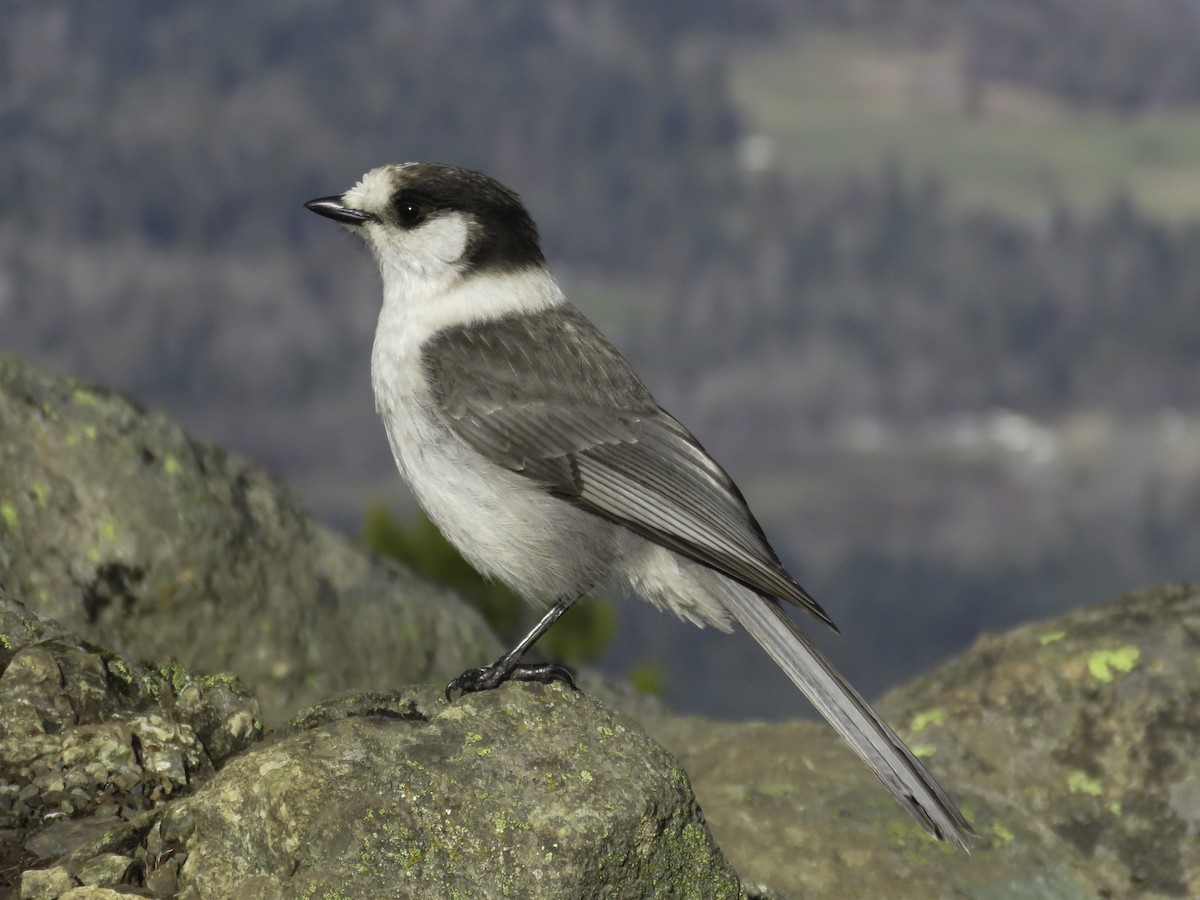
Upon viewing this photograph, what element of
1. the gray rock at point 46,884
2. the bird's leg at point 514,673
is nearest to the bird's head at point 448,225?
the bird's leg at point 514,673

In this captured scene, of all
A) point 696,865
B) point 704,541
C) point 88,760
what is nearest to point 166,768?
point 88,760

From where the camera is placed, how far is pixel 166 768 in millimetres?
4781

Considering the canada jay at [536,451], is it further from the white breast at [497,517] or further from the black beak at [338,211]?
the black beak at [338,211]

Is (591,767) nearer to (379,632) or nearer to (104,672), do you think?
(104,672)

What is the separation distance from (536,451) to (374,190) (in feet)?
6.16

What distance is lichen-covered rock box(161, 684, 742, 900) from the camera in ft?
13.4

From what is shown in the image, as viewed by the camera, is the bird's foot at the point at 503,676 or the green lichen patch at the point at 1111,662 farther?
the green lichen patch at the point at 1111,662

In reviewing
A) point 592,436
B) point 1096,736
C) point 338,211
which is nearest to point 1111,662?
point 1096,736

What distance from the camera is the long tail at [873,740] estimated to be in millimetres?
4922

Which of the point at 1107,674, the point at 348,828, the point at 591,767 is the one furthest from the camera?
the point at 1107,674

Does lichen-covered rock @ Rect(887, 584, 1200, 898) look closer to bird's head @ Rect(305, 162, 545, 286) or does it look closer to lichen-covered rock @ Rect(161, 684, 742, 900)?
lichen-covered rock @ Rect(161, 684, 742, 900)

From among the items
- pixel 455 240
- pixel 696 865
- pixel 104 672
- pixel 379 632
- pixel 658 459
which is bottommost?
pixel 379 632

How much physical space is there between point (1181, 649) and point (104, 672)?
5.15 metres

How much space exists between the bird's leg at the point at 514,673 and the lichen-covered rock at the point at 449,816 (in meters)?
0.56
